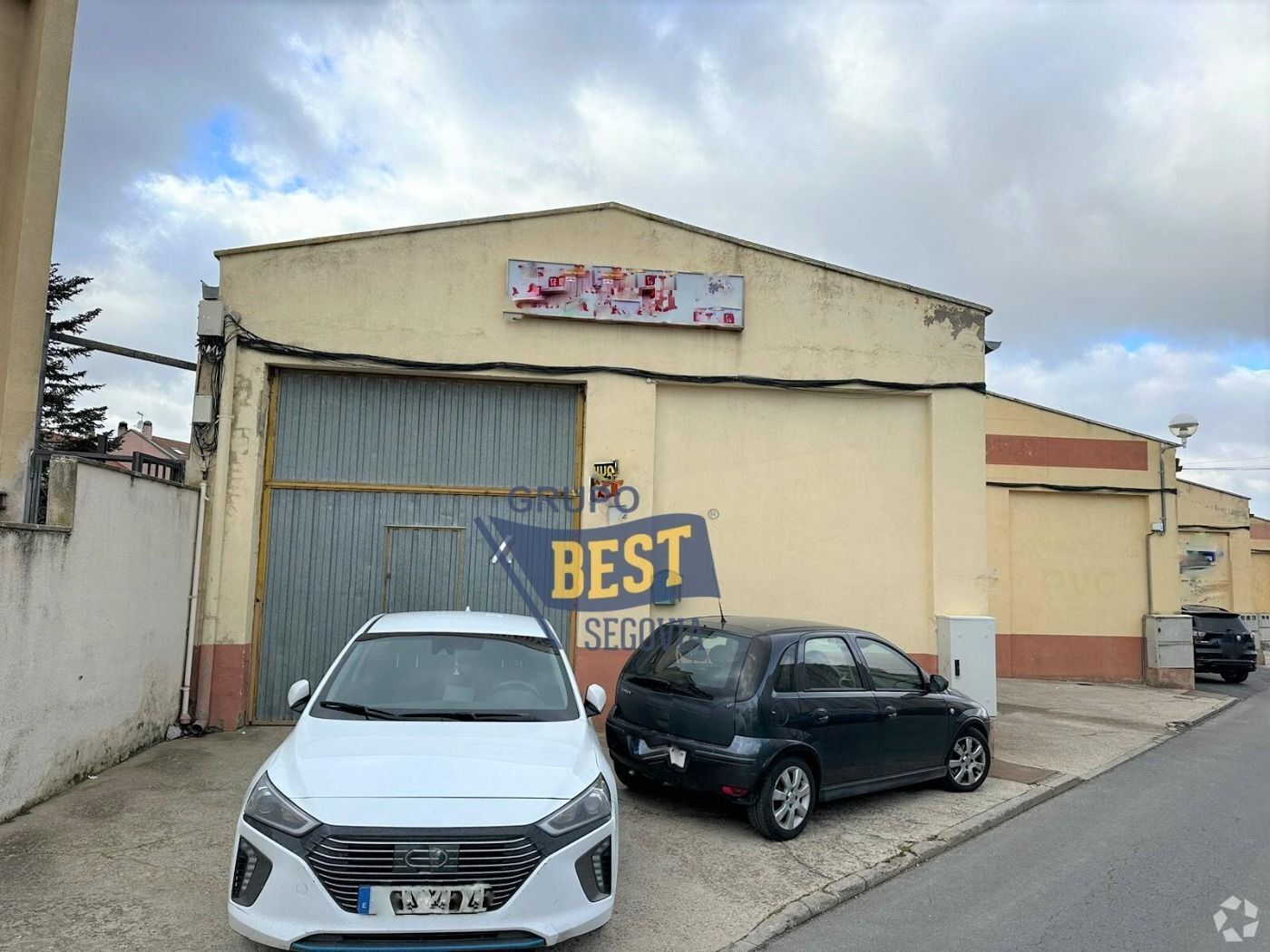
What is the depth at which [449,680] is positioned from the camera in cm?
520

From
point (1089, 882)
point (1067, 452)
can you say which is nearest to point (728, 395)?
point (1089, 882)

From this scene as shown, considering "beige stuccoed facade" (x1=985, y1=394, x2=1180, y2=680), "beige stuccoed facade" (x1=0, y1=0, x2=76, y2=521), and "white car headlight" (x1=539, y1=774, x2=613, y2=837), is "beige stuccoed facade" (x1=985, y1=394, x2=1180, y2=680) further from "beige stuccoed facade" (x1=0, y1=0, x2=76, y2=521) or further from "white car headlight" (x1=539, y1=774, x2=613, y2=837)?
"beige stuccoed facade" (x1=0, y1=0, x2=76, y2=521)

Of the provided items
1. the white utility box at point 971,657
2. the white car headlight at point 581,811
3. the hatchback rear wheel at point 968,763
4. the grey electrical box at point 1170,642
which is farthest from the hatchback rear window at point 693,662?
the grey electrical box at point 1170,642

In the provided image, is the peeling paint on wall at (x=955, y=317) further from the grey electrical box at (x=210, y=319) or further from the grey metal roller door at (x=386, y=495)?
the grey electrical box at (x=210, y=319)

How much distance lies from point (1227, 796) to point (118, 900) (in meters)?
8.86

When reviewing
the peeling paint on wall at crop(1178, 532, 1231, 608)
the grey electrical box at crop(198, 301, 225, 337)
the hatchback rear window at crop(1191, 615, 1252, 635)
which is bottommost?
the hatchback rear window at crop(1191, 615, 1252, 635)

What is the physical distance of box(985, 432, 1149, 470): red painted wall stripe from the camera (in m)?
16.6

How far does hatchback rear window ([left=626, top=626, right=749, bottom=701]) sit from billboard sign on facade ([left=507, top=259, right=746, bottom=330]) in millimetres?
4165

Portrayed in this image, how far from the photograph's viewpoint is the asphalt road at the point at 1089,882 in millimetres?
4535

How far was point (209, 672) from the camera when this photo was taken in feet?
28.2

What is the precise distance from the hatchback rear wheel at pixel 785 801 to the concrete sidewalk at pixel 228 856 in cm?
12

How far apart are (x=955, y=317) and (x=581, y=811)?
335 inches

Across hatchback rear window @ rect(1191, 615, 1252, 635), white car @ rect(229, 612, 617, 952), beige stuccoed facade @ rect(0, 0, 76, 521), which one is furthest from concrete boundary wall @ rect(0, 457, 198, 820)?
hatchback rear window @ rect(1191, 615, 1252, 635)

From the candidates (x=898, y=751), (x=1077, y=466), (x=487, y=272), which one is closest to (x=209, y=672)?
(x=487, y=272)
